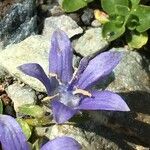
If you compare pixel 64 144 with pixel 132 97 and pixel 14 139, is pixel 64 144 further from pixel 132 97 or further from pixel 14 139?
pixel 132 97

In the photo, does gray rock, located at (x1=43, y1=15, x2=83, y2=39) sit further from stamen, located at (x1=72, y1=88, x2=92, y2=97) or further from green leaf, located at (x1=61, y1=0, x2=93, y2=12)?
stamen, located at (x1=72, y1=88, x2=92, y2=97)

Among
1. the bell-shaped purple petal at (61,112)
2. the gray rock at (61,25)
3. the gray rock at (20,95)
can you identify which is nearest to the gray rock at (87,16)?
the gray rock at (61,25)

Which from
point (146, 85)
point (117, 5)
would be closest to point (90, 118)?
point (146, 85)

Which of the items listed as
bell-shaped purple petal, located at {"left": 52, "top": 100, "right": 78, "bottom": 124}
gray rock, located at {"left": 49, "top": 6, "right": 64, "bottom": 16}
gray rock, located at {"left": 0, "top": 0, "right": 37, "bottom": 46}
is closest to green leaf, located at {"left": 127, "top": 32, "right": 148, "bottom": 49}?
gray rock, located at {"left": 49, "top": 6, "right": 64, "bottom": 16}

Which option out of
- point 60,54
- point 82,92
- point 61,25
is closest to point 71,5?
point 61,25

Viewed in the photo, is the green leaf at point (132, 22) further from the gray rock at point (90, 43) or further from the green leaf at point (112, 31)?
the gray rock at point (90, 43)

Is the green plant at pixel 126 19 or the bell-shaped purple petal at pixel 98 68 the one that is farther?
the green plant at pixel 126 19
